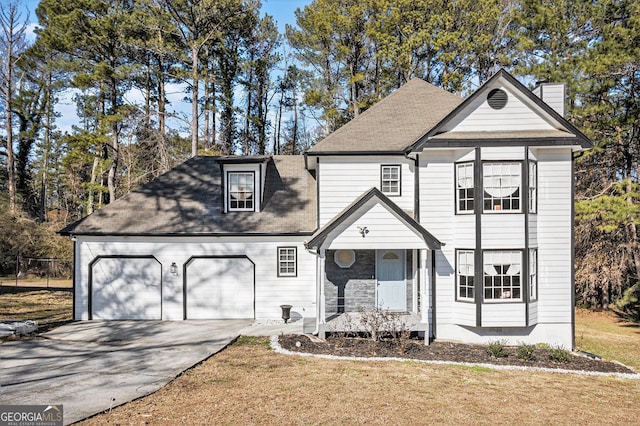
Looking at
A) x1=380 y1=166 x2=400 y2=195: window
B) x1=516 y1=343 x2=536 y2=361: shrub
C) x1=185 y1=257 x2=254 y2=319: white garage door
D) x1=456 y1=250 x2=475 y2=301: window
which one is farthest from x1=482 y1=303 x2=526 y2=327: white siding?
x1=185 y1=257 x2=254 y2=319: white garage door

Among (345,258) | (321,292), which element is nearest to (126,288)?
(321,292)

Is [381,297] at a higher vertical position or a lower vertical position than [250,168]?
lower

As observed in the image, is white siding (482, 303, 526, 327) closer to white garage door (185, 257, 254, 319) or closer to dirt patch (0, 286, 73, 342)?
white garage door (185, 257, 254, 319)

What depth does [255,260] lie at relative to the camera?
15.6m

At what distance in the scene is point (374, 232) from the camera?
42.0 feet

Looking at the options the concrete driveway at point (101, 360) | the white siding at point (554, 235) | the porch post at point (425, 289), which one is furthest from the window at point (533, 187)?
the concrete driveway at point (101, 360)

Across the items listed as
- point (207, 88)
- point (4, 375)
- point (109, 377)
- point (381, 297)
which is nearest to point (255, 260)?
point (381, 297)

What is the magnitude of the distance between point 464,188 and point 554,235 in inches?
126

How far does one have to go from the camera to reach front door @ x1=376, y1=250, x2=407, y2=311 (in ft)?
47.1

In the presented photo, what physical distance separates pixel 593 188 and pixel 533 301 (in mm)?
11946

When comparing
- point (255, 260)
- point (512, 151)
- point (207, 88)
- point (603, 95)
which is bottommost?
point (255, 260)

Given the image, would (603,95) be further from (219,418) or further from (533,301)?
(219,418)

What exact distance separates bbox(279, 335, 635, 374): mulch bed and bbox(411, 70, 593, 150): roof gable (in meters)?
6.11

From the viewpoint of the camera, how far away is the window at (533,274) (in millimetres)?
12821
